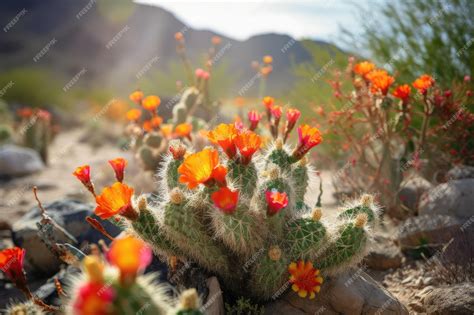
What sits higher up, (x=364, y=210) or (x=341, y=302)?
(x=364, y=210)

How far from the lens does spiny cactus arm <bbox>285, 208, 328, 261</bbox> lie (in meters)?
2.40

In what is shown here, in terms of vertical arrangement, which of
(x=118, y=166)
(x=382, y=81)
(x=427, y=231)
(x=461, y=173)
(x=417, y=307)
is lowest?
(x=417, y=307)

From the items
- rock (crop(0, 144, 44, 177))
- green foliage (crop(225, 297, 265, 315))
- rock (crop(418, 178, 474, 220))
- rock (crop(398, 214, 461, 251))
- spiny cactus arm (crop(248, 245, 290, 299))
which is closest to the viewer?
spiny cactus arm (crop(248, 245, 290, 299))

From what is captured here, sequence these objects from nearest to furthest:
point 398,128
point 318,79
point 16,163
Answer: point 398,128 < point 318,79 < point 16,163

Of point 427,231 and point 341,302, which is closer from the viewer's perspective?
point 341,302

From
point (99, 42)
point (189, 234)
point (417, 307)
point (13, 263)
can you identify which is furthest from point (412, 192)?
point (99, 42)

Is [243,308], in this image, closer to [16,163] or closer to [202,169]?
[202,169]

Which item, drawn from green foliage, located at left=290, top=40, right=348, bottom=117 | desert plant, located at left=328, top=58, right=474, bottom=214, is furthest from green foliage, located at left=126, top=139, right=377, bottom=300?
green foliage, located at left=290, top=40, right=348, bottom=117

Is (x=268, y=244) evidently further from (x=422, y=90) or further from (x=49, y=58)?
(x=49, y=58)

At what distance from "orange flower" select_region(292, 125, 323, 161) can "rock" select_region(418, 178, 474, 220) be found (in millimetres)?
1655

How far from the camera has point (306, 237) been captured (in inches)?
94.9

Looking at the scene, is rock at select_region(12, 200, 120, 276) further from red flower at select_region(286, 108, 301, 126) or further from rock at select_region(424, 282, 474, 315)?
rock at select_region(424, 282, 474, 315)

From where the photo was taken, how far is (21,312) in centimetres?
193

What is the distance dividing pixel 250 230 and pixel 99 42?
162 ft
